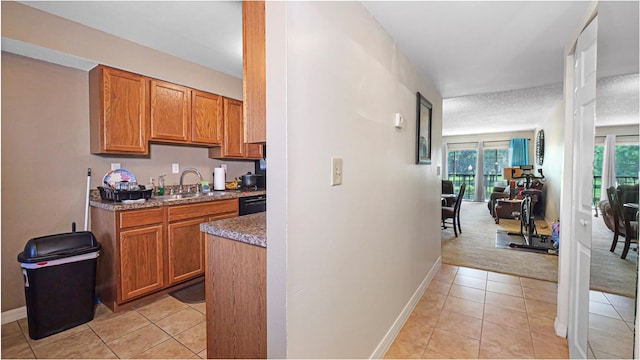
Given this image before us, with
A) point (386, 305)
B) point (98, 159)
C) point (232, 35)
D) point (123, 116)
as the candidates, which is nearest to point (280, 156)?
point (386, 305)

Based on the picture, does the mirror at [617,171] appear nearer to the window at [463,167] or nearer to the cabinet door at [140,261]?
the cabinet door at [140,261]

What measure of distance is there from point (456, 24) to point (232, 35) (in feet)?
5.91

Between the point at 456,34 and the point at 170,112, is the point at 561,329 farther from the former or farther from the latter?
the point at 170,112

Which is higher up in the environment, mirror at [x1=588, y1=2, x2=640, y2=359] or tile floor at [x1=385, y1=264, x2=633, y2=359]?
mirror at [x1=588, y1=2, x2=640, y2=359]

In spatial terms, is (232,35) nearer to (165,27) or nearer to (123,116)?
(165,27)

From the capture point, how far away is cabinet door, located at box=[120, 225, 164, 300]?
236 centimetres

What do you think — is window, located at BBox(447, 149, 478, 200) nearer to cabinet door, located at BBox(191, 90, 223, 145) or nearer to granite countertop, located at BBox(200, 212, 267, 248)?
cabinet door, located at BBox(191, 90, 223, 145)

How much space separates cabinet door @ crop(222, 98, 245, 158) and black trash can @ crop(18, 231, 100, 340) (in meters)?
1.69

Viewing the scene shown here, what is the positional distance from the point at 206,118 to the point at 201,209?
111 centimetres

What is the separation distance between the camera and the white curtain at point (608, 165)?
1.40 m

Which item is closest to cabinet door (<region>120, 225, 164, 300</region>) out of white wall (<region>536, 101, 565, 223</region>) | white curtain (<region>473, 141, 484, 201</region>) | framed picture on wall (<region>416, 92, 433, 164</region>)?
framed picture on wall (<region>416, 92, 433, 164</region>)

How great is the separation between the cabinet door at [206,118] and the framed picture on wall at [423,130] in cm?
227

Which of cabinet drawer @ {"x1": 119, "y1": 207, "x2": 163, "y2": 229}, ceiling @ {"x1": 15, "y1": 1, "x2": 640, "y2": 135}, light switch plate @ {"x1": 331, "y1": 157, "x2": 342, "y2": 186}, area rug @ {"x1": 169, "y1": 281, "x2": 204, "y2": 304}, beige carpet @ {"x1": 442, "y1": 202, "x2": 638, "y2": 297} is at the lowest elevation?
area rug @ {"x1": 169, "y1": 281, "x2": 204, "y2": 304}

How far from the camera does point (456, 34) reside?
2.00 metres
